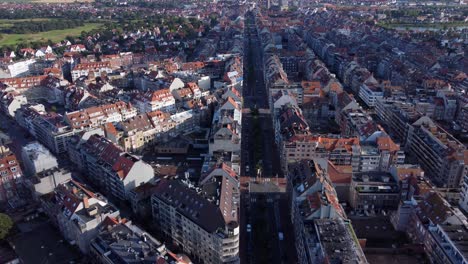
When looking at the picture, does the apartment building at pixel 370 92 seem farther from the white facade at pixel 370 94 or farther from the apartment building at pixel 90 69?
the apartment building at pixel 90 69

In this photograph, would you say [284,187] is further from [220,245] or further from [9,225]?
[9,225]

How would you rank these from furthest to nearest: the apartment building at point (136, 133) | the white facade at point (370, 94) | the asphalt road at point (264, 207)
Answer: the white facade at point (370, 94), the apartment building at point (136, 133), the asphalt road at point (264, 207)

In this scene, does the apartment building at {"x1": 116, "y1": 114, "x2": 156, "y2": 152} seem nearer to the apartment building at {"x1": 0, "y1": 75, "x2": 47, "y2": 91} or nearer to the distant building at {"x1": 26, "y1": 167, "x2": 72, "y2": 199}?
the distant building at {"x1": 26, "y1": 167, "x2": 72, "y2": 199}

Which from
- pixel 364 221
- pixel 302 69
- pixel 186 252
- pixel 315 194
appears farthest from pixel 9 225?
pixel 302 69

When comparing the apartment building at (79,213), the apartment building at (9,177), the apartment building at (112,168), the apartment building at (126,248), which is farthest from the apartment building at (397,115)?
the apartment building at (9,177)

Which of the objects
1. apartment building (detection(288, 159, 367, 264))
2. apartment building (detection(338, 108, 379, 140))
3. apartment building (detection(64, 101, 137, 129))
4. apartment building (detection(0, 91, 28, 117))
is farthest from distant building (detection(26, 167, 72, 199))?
apartment building (detection(338, 108, 379, 140))
